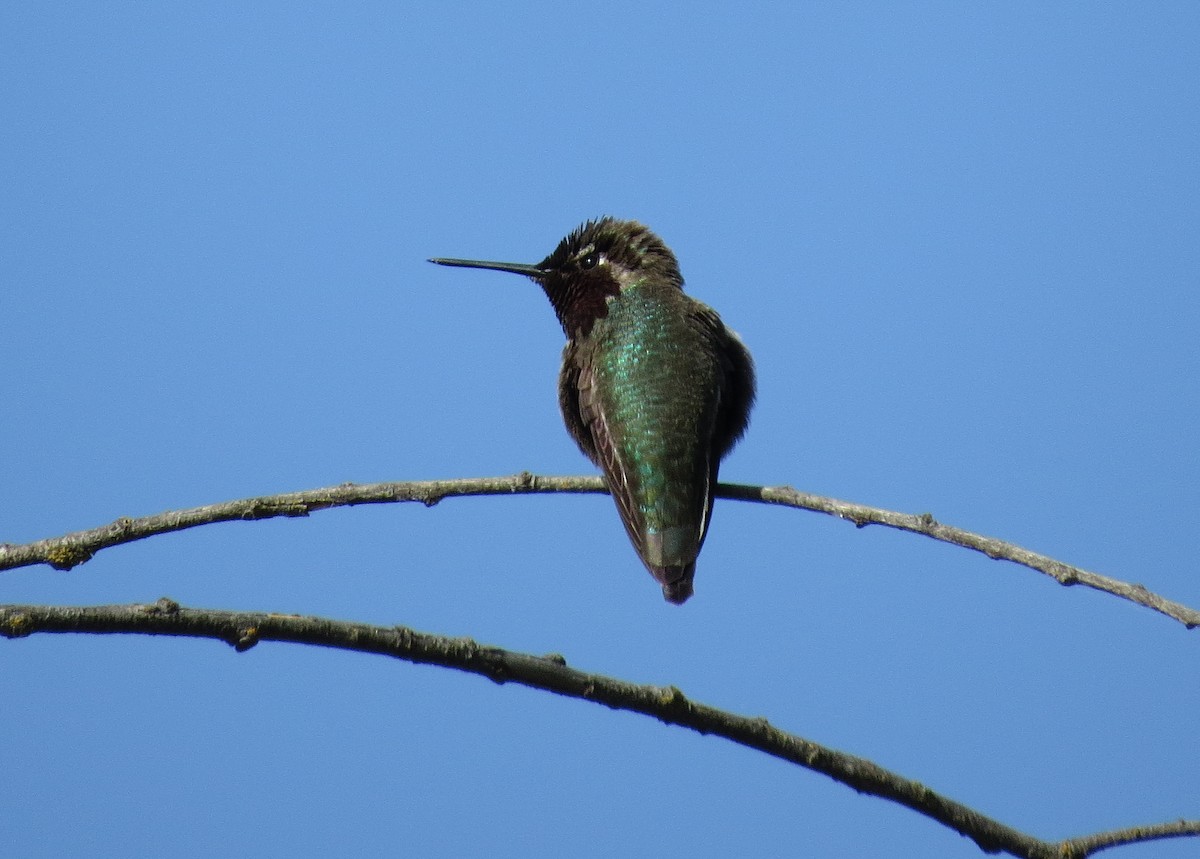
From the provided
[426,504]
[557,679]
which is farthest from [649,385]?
[557,679]

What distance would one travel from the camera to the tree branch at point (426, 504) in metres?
1.99

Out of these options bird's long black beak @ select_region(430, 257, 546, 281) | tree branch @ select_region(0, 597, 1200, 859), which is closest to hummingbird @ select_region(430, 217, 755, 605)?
bird's long black beak @ select_region(430, 257, 546, 281)

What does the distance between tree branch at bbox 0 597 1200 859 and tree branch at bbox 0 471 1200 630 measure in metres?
0.43

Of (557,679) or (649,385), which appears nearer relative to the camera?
(557,679)

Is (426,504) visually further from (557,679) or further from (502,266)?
(502,266)

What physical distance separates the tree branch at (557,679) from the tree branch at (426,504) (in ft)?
1.41

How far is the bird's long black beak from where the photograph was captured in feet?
14.6

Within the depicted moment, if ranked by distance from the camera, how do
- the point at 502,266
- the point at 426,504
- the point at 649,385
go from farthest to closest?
1. the point at 502,266
2. the point at 649,385
3. the point at 426,504

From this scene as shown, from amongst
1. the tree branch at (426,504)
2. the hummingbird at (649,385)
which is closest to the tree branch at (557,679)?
the tree branch at (426,504)

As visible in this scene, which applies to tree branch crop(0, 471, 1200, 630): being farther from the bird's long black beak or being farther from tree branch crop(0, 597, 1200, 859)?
the bird's long black beak

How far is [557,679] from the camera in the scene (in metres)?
1.48

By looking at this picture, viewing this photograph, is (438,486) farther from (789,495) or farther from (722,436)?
(722,436)

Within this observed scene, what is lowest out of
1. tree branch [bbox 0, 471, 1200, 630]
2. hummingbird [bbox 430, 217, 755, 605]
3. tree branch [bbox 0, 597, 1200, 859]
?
tree branch [bbox 0, 597, 1200, 859]

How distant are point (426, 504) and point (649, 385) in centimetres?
117
